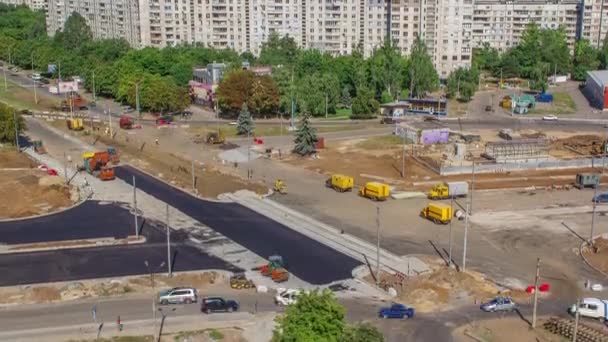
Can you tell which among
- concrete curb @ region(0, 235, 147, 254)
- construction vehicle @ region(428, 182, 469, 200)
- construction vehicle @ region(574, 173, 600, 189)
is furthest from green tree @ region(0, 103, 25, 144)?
construction vehicle @ region(574, 173, 600, 189)

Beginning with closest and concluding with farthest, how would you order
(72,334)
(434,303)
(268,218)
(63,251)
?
(72,334) → (434,303) → (63,251) → (268,218)

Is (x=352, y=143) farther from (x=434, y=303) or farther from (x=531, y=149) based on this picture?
(x=434, y=303)

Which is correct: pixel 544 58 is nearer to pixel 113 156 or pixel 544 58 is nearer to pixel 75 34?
pixel 113 156

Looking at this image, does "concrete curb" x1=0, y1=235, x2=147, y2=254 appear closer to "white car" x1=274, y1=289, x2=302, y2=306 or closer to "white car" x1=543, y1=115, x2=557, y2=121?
"white car" x1=274, y1=289, x2=302, y2=306

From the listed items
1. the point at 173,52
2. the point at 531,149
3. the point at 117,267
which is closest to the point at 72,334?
the point at 117,267

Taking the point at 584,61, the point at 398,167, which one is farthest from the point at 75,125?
the point at 584,61

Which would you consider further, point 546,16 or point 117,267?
point 546,16
